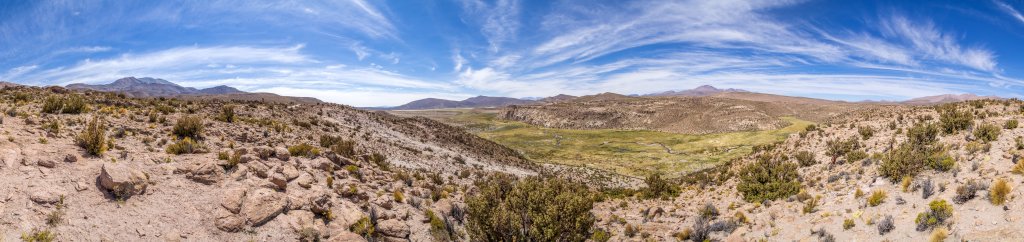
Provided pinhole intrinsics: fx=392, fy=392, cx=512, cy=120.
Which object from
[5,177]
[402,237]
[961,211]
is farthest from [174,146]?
[961,211]

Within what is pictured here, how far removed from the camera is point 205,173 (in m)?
12.2

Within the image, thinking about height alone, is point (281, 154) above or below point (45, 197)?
above

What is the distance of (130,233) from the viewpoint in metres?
9.30

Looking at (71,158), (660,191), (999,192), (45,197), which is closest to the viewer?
(45,197)

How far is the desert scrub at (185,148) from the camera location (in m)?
13.5

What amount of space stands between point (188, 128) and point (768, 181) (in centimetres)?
2580

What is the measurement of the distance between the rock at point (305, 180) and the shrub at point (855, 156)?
22.5 metres

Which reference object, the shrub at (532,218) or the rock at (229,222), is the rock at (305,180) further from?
the shrub at (532,218)

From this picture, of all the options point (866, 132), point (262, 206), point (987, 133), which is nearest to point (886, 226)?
point (987, 133)

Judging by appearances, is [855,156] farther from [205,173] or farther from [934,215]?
[205,173]

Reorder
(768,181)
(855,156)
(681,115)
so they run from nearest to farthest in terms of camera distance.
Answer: (855,156) < (768,181) < (681,115)

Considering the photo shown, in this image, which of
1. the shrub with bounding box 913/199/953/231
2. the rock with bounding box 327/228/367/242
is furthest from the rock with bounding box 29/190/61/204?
the shrub with bounding box 913/199/953/231

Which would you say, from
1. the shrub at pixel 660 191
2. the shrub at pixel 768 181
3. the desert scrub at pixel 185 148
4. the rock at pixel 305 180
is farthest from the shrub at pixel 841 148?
the desert scrub at pixel 185 148

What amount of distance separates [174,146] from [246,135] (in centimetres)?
493
